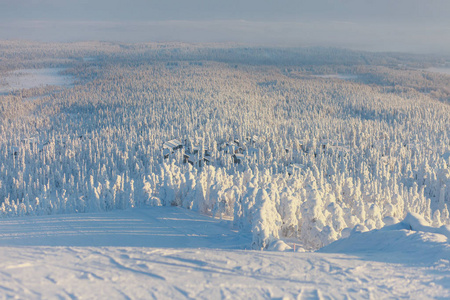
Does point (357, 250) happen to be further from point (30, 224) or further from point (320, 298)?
point (30, 224)

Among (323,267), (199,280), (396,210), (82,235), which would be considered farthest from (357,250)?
(396,210)

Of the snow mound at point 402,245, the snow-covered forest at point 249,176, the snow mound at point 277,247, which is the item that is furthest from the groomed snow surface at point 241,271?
the snow-covered forest at point 249,176

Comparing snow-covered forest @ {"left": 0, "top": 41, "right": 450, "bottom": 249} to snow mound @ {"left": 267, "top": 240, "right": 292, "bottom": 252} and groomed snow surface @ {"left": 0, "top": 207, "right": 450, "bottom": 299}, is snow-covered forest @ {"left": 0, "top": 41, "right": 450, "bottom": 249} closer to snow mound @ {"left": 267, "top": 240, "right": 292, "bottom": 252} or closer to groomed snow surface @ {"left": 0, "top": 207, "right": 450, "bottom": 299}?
snow mound @ {"left": 267, "top": 240, "right": 292, "bottom": 252}

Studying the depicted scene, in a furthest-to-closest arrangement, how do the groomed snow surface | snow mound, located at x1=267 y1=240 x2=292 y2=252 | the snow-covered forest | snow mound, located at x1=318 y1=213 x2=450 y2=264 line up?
the snow-covered forest
snow mound, located at x1=267 y1=240 x2=292 y2=252
snow mound, located at x1=318 y1=213 x2=450 y2=264
the groomed snow surface

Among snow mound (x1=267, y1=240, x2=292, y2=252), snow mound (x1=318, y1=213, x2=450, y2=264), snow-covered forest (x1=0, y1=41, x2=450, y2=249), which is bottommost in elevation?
snow-covered forest (x1=0, y1=41, x2=450, y2=249)

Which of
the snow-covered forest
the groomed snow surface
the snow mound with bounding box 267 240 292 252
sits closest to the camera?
the groomed snow surface

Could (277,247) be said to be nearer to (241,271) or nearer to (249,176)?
(241,271)

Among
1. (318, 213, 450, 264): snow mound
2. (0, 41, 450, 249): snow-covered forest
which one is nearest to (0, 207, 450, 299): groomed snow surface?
(318, 213, 450, 264): snow mound

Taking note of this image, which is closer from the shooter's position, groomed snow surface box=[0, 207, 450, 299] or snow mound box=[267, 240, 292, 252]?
groomed snow surface box=[0, 207, 450, 299]
